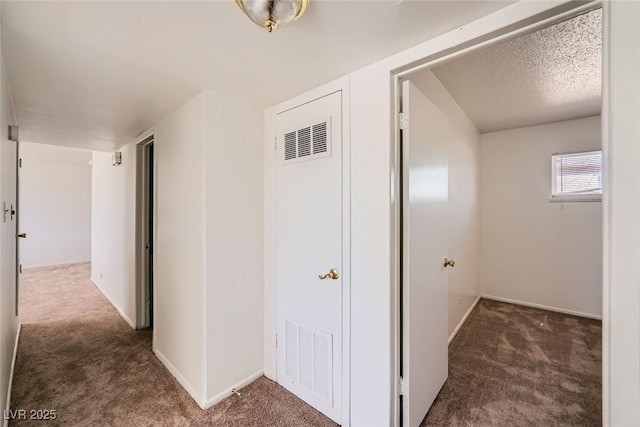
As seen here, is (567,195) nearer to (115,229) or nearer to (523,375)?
(523,375)

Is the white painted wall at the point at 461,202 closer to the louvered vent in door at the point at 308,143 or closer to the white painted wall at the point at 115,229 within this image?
the louvered vent in door at the point at 308,143

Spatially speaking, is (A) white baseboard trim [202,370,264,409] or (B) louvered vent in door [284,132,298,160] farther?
(B) louvered vent in door [284,132,298,160]

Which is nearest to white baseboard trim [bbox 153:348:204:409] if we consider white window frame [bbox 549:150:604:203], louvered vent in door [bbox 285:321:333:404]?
louvered vent in door [bbox 285:321:333:404]

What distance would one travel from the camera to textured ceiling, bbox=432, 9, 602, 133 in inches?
63.0

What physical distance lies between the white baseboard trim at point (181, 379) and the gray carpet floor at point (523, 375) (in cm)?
151

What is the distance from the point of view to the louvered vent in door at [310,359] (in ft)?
5.54

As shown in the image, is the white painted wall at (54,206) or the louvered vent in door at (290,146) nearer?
the louvered vent in door at (290,146)

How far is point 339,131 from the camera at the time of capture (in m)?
1.62

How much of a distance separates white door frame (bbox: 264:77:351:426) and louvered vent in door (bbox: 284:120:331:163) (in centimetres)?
13

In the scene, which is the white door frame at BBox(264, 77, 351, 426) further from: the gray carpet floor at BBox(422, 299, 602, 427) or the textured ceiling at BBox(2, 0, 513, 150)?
the gray carpet floor at BBox(422, 299, 602, 427)

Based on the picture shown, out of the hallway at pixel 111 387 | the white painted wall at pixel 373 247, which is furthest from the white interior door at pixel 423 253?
the hallway at pixel 111 387

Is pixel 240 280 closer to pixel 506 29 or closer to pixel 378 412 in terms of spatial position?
pixel 378 412

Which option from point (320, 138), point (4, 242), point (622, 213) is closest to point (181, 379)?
point (4, 242)

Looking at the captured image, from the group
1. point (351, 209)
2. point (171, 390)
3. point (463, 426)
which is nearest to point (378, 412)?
point (463, 426)
